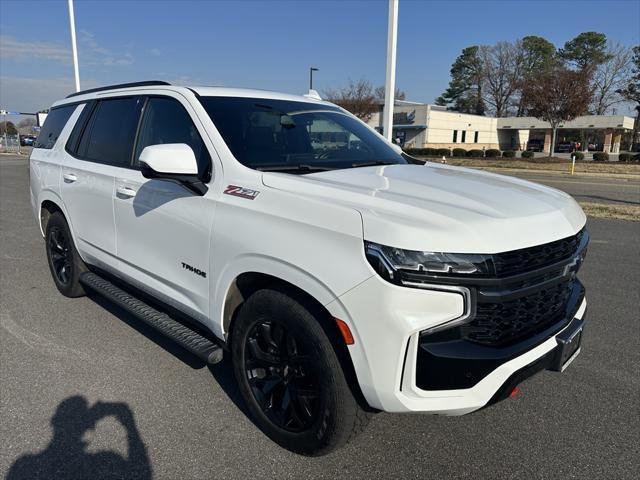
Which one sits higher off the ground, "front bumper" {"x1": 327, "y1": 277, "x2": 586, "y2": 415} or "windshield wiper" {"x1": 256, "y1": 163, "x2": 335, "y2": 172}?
"windshield wiper" {"x1": 256, "y1": 163, "x2": 335, "y2": 172}

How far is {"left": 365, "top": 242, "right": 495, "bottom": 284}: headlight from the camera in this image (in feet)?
Result: 6.68

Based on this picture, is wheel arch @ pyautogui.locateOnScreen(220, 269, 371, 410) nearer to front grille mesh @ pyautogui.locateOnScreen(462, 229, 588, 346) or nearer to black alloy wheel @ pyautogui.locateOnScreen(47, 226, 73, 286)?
front grille mesh @ pyautogui.locateOnScreen(462, 229, 588, 346)

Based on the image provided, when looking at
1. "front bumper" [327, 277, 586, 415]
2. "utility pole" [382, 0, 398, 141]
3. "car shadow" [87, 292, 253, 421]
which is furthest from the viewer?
"utility pole" [382, 0, 398, 141]

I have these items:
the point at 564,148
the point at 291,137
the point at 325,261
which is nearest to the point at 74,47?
the point at 291,137

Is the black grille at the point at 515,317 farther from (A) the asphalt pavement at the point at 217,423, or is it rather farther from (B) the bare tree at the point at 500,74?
(B) the bare tree at the point at 500,74

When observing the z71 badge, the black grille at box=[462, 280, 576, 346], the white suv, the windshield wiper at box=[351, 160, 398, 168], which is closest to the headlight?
the white suv

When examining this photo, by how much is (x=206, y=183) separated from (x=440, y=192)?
135 cm

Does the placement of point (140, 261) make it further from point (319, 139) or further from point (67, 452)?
point (319, 139)

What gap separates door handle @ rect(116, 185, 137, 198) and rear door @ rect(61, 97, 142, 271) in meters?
0.14

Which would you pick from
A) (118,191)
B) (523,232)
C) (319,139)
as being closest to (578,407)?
(523,232)

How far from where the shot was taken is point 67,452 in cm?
266

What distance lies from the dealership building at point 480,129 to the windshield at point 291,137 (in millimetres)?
46332

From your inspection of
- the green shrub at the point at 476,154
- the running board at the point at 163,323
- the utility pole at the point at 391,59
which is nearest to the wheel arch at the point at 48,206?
the running board at the point at 163,323

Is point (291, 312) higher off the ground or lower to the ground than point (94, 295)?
higher
